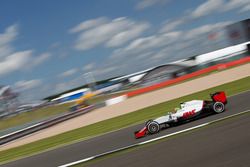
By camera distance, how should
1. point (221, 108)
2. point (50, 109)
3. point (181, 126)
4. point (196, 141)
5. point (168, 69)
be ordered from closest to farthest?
point (196, 141) → point (181, 126) → point (221, 108) → point (50, 109) → point (168, 69)

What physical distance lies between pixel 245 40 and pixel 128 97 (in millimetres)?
35911

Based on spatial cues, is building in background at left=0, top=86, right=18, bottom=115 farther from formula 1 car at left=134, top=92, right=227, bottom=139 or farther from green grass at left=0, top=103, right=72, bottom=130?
formula 1 car at left=134, top=92, right=227, bottom=139

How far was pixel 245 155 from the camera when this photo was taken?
19.3 ft

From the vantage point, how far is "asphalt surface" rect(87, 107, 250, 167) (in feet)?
19.7

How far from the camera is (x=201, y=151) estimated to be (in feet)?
22.2

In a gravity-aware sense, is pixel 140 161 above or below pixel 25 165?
below

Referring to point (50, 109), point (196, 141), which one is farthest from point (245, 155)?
point (50, 109)

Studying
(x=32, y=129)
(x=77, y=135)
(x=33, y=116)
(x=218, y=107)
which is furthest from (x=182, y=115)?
(x=33, y=116)

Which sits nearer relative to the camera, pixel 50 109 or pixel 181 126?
pixel 181 126

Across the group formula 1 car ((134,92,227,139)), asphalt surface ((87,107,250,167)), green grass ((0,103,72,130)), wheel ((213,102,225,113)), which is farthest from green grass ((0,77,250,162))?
green grass ((0,103,72,130))

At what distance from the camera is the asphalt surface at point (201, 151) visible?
6.02 metres

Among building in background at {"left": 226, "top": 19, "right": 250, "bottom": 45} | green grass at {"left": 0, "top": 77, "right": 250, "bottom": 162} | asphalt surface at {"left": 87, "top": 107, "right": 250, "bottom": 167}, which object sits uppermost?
building in background at {"left": 226, "top": 19, "right": 250, "bottom": 45}

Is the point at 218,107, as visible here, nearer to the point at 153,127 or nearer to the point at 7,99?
the point at 153,127

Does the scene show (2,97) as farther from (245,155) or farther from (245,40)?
(245,155)
